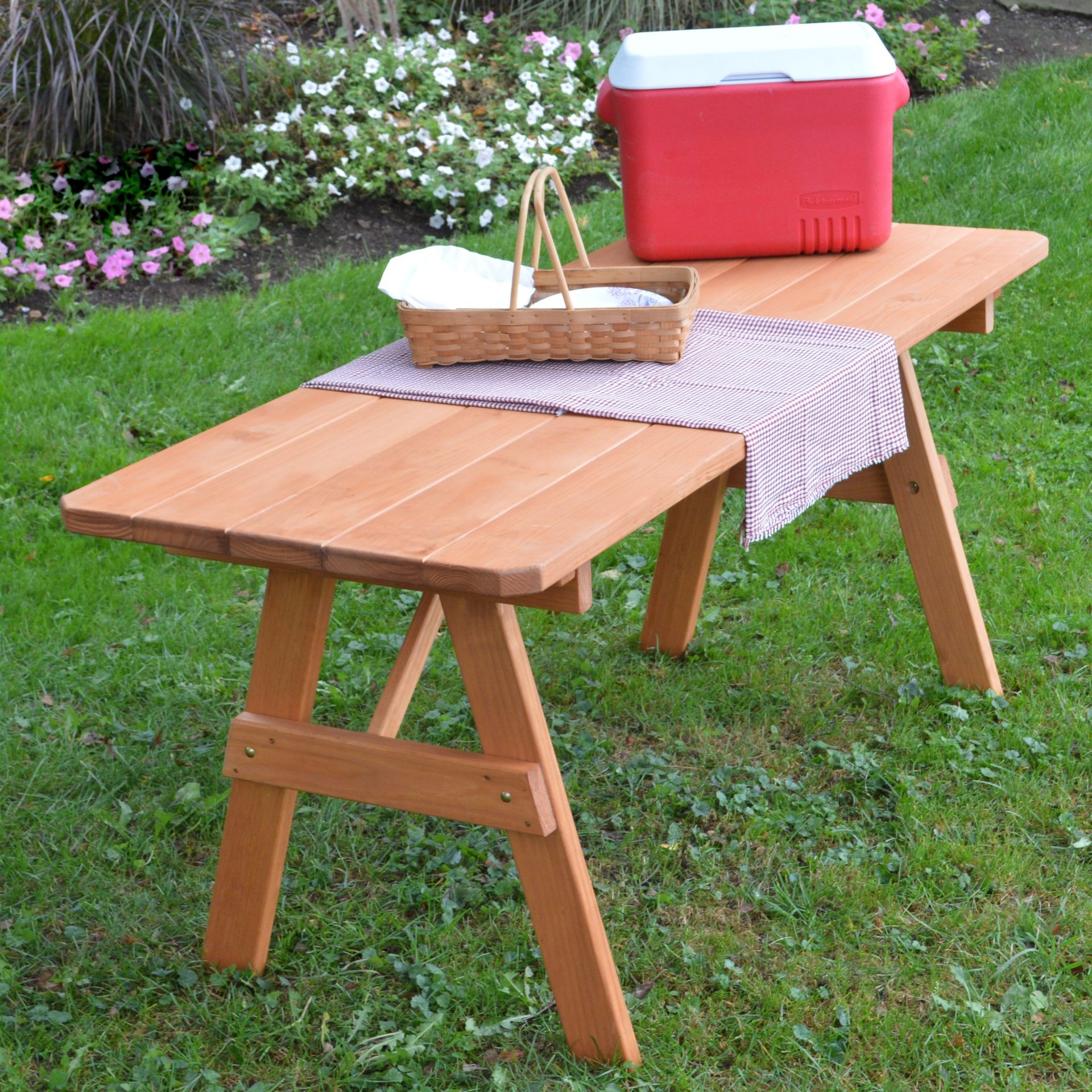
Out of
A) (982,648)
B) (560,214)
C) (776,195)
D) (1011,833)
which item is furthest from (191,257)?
(1011,833)

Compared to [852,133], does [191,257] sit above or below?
below

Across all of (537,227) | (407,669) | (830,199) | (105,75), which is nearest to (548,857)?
(407,669)

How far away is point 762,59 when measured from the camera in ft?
7.69

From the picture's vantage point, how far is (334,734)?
5.97 feet

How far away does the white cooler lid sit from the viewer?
7.63 feet

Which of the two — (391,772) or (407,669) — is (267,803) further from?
(407,669)

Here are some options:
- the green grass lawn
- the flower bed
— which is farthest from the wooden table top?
the flower bed

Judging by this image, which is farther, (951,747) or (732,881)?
(951,747)

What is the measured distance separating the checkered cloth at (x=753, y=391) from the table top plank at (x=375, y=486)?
0.25 feet

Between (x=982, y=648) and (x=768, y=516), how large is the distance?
1.05 metres

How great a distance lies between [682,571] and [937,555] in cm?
52

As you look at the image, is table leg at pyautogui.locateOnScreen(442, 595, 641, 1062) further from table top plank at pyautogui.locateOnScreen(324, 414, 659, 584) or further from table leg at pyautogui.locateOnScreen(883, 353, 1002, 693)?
table leg at pyautogui.locateOnScreen(883, 353, 1002, 693)

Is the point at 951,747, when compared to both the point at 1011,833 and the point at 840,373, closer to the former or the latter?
the point at 1011,833

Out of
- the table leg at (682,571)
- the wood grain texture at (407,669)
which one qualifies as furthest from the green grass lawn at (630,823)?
the wood grain texture at (407,669)
